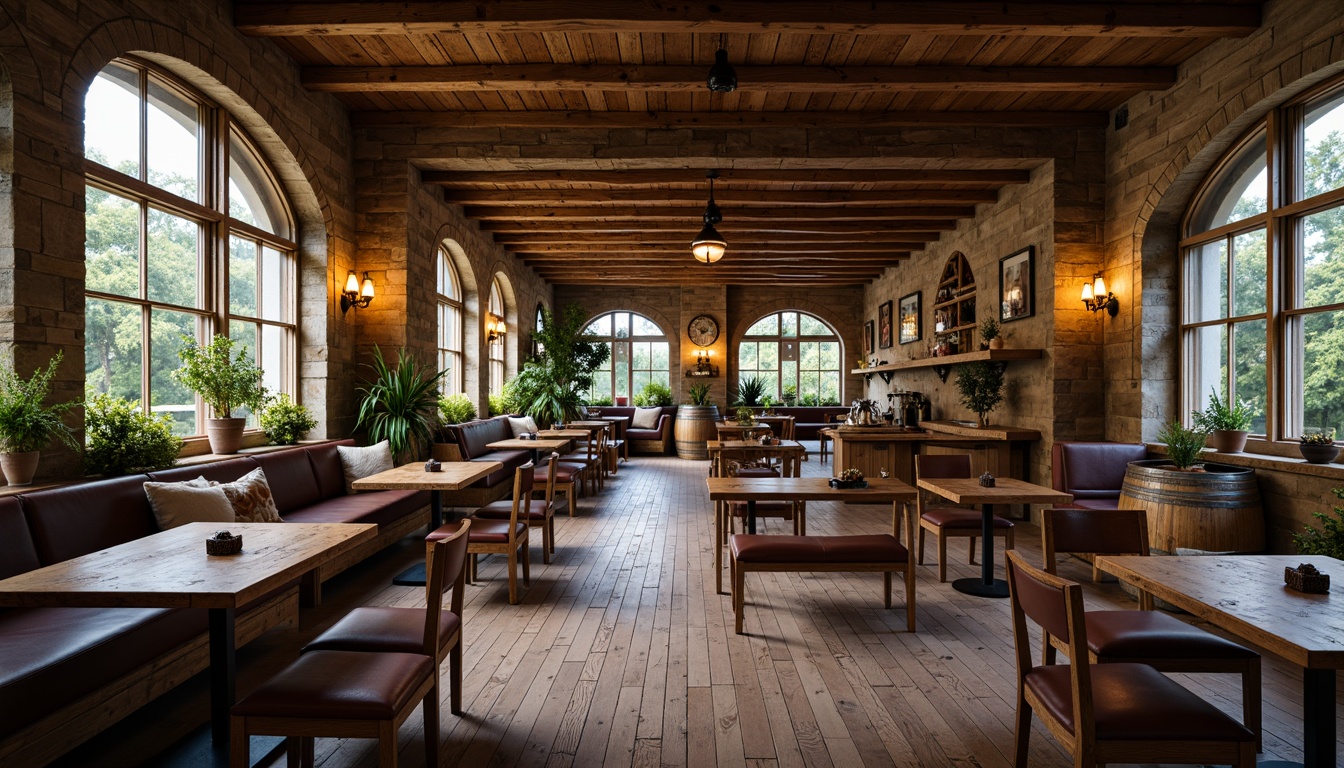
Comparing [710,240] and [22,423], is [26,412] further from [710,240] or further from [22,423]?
[710,240]

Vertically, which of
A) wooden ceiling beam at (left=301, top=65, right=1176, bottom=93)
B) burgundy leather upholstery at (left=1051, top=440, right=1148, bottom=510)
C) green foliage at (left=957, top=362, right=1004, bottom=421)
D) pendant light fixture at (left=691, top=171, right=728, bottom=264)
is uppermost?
wooden ceiling beam at (left=301, top=65, right=1176, bottom=93)

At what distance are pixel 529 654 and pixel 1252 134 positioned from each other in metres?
5.86

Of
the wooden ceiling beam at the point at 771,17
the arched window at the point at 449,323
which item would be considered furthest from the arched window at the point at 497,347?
the wooden ceiling beam at the point at 771,17

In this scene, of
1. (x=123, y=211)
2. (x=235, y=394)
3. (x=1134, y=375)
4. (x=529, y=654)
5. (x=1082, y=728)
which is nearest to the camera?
(x=1082, y=728)

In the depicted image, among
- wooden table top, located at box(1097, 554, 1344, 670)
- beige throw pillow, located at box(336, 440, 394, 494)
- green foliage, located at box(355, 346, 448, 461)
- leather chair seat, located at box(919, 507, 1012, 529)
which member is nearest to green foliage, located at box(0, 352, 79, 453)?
beige throw pillow, located at box(336, 440, 394, 494)

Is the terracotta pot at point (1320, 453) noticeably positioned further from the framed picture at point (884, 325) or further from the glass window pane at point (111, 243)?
the framed picture at point (884, 325)

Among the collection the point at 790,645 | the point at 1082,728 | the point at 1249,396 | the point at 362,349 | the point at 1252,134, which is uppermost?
the point at 1252,134

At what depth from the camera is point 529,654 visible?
124 inches

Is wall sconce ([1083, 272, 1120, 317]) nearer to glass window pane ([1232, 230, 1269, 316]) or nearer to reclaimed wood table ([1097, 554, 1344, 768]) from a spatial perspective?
glass window pane ([1232, 230, 1269, 316])

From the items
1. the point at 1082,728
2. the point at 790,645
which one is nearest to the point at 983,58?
the point at 790,645

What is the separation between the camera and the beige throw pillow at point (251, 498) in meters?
3.44

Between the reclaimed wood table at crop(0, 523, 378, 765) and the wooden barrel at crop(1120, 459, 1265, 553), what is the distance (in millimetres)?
4509

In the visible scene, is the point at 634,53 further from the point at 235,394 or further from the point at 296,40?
the point at 235,394

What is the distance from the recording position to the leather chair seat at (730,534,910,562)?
334 centimetres
